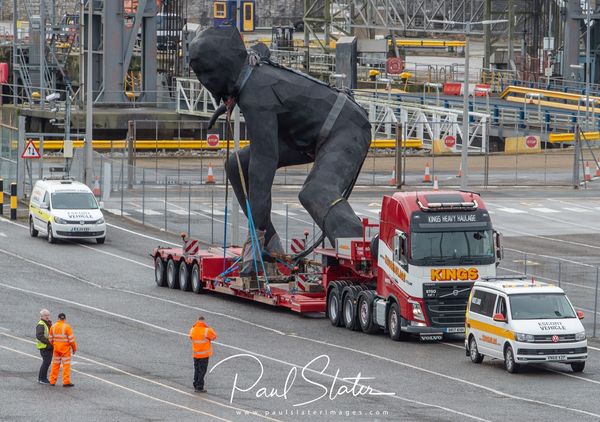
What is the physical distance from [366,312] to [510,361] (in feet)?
17.1

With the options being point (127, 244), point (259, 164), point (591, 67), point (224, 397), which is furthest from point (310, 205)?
point (591, 67)

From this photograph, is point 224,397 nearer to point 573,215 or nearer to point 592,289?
point 592,289

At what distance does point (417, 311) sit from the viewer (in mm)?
29391

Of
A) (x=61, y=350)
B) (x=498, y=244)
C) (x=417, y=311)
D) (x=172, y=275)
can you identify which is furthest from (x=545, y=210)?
(x=61, y=350)

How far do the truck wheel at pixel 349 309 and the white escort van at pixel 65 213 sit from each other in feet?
52.4

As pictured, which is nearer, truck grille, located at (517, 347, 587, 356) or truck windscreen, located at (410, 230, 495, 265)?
truck grille, located at (517, 347, 587, 356)

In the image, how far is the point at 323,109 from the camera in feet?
115

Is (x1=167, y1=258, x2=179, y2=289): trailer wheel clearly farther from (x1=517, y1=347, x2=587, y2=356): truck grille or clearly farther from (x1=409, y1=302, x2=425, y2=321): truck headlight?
(x1=517, y1=347, x2=587, y2=356): truck grille

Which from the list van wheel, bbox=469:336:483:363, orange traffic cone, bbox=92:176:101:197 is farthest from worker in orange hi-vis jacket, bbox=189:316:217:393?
orange traffic cone, bbox=92:176:101:197

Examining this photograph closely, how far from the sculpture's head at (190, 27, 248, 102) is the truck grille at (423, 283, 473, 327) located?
26.6ft

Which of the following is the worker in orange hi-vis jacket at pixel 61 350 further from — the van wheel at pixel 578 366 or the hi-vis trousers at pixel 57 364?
the van wheel at pixel 578 366

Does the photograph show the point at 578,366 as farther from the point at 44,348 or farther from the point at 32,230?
the point at 32,230

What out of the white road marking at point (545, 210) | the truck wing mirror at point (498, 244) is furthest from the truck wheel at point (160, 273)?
the white road marking at point (545, 210)

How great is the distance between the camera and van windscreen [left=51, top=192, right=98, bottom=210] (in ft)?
153
